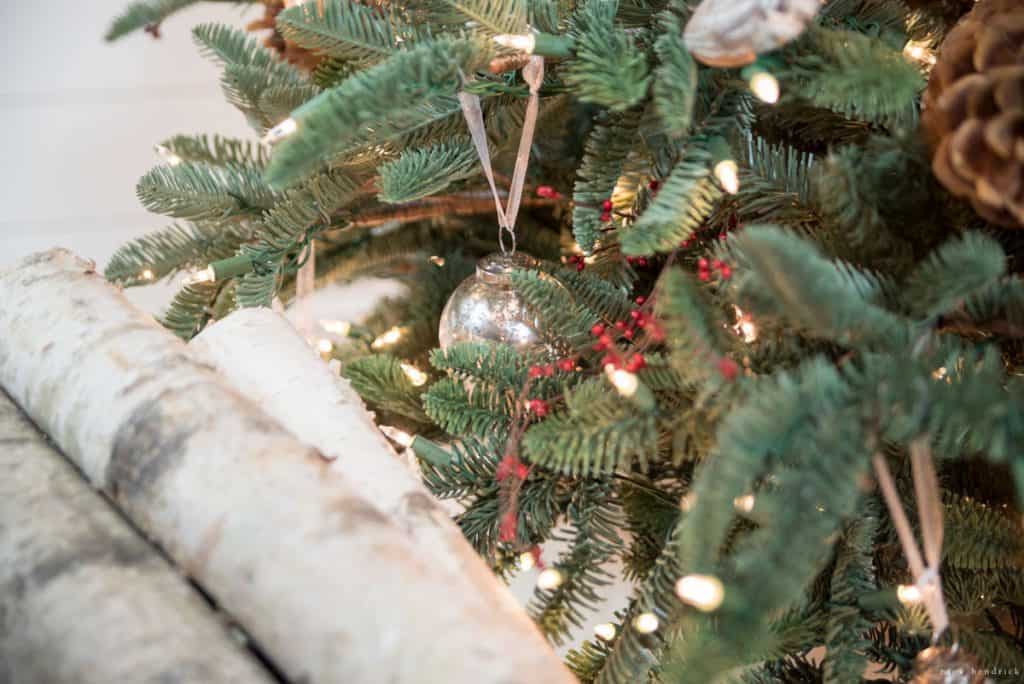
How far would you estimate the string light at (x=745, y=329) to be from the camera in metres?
0.38

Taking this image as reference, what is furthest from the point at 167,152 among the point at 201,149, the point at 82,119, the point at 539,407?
the point at 82,119

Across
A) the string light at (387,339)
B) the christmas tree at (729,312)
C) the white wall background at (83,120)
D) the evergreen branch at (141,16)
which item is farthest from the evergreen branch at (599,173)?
the white wall background at (83,120)

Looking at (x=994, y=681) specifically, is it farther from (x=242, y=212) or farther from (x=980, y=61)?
(x=242, y=212)

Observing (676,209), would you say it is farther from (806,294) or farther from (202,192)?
(202,192)

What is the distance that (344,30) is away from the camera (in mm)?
440

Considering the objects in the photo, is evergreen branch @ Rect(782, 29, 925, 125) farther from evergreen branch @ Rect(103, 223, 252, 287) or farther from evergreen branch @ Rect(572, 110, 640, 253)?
evergreen branch @ Rect(103, 223, 252, 287)

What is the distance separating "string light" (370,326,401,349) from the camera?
61 cm

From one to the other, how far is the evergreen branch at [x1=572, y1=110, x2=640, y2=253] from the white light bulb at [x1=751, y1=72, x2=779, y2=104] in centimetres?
9

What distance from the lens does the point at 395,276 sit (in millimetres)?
708

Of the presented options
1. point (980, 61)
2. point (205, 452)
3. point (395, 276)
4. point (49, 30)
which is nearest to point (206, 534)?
point (205, 452)

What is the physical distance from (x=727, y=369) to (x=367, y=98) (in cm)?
17

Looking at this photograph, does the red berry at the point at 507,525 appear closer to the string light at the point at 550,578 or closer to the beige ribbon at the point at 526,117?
the string light at the point at 550,578

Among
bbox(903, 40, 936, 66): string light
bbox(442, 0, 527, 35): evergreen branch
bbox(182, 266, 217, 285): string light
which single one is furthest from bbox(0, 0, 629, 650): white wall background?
bbox(903, 40, 936, 66): string light

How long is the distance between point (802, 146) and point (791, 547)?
1.03ft
